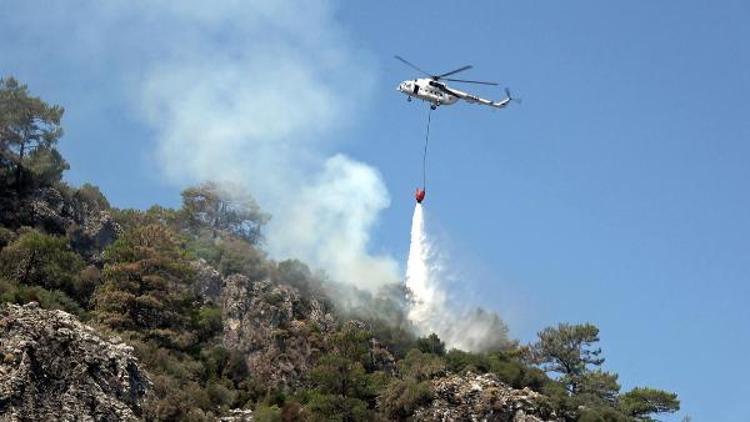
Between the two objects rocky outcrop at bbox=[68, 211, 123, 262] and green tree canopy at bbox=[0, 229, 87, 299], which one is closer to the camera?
green tree canopy at bbox=[0, 229, 87, 299]

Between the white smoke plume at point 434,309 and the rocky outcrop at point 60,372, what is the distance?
41.2 metres

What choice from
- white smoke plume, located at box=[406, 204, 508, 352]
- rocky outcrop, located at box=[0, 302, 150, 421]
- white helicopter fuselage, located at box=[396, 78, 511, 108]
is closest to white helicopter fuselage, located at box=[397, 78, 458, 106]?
white helicopter fuselage, located at box=[396, 78, 511, 108]

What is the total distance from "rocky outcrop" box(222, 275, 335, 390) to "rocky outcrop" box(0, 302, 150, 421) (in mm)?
15774

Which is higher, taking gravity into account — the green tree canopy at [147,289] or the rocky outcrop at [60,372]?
the green tree canopy at [147,289]

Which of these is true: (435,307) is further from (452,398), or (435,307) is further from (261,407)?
(261,407)

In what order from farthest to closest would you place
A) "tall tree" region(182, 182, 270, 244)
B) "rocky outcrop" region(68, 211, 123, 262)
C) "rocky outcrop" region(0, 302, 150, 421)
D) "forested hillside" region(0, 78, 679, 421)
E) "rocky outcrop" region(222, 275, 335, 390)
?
"tall tree" region(182, 182, 270, 244)
"rocky outcrop" region(68, 211, 123, 262)
"rocky outcrop" region(222, 275, 335, 390)
"forested hillside" region(0, 78, 679, 421)
"rocky outcrop" region(0, 302, 150, 421)

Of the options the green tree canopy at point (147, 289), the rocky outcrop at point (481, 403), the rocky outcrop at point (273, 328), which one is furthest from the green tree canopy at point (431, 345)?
the green tree canopy at point (147, 289)

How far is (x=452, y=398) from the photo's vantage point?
70.0 metres

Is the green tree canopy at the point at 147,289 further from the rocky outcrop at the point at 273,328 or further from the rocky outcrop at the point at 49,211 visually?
the rocky outcrop at the point at 49,211

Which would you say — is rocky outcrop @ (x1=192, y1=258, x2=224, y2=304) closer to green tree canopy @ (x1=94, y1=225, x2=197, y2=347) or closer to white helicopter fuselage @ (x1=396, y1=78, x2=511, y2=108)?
green tree canopy @ (x1=94, y1=225, x2=197, y2=347)

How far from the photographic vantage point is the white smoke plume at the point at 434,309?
96.0 meters

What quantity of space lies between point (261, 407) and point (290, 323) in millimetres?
15801

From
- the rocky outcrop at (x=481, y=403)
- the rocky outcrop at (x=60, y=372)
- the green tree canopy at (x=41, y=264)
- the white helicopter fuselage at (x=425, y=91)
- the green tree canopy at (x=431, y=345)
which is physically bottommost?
the rocky outcrop at (x=60, y=372)

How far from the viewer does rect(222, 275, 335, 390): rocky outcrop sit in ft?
243
